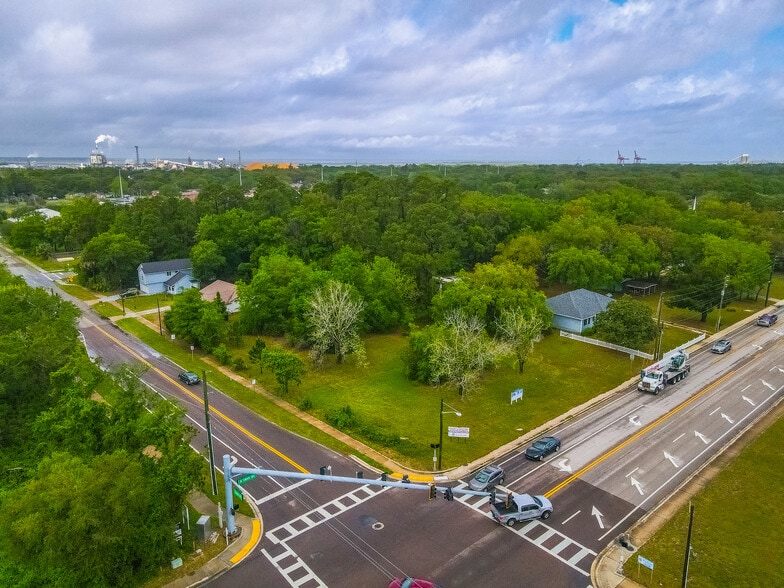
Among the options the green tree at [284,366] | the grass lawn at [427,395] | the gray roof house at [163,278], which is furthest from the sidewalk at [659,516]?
the gray roof house at [163,278]

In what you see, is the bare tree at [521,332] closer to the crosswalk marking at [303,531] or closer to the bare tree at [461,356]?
the bare tree at [461,356]

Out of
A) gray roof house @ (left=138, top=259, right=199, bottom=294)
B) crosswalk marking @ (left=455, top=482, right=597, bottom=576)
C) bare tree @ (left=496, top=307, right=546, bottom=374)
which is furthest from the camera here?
gray roof house @ (left=138, top=259, right=199, bottom=294)

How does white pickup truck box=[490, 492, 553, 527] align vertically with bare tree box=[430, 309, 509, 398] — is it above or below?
below

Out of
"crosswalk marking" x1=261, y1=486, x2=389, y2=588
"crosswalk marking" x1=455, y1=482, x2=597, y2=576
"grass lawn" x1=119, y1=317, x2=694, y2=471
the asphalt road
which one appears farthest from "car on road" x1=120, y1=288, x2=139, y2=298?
"crosswalk marking" x1=455, y1=482, x2=597, y2=576

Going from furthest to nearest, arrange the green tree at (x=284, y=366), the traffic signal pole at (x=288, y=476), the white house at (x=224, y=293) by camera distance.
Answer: the white house at (x=224, y=293)
the green tree at (x=284, y=366)
the traffic signal pole at (x=288, y=476)

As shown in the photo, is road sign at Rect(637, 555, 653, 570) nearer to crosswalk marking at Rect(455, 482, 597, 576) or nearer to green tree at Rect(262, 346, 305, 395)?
crosswalk marking at Rect(455, 482, 597, 576)

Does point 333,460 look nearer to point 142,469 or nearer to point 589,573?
point 142,469
